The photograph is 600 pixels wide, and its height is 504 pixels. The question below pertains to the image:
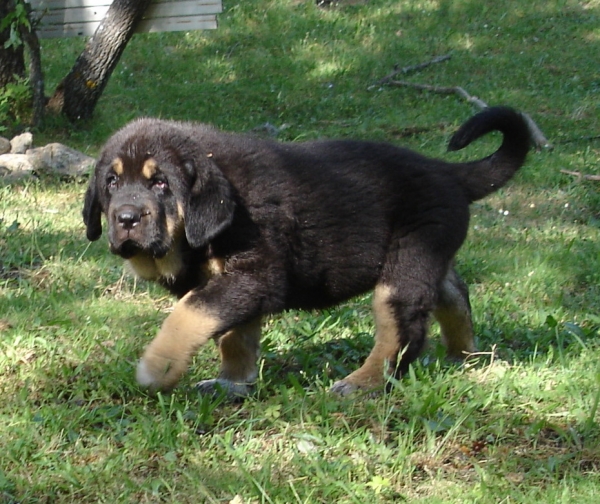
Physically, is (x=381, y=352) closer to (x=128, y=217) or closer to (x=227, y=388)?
(x=227, y=388)

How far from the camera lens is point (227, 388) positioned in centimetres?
464

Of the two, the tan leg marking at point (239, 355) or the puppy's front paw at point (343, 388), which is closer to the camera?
the puppy's front paw at point (343, 388)

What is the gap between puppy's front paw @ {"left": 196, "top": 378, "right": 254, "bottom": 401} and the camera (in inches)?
184

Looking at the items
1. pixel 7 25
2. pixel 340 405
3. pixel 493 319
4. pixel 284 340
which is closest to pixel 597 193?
pixel 493 319

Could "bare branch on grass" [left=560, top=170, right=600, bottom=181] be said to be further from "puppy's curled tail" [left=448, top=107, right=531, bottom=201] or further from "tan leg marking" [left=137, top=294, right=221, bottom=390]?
"tan leg marking" [left=137, top=294, right=221, bottom=390]

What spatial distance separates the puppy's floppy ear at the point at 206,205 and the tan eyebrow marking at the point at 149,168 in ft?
0.53

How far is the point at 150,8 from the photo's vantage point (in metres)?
11.9

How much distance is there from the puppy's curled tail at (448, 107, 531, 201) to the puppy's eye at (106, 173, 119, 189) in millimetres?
1932

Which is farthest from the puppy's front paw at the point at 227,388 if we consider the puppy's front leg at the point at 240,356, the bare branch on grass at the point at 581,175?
the bare branch on grass at the point at 581,175

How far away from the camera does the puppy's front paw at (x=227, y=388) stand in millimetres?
4663

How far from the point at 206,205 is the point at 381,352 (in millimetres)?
1317

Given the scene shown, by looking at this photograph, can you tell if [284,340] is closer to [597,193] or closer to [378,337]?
[378,337]

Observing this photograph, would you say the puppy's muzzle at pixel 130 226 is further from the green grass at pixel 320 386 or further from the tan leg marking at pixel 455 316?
the tan leg marking at pixel 455 316

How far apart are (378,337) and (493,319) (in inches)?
57.4
